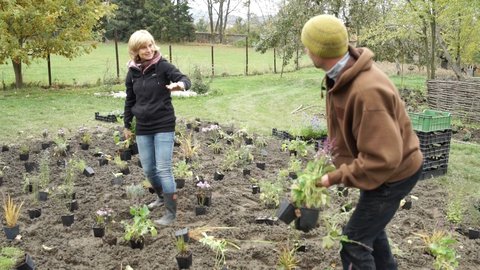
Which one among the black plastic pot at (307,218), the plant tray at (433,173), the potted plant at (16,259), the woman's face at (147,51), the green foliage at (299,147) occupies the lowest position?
the plant tray at (433,173)

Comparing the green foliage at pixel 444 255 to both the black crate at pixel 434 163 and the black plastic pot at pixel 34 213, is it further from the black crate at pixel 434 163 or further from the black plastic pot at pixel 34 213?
the black plastic pot at pixel 34 213

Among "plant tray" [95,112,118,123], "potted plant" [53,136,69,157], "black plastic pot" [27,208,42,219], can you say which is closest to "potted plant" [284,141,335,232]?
"black plastic pot" [27,208,42,219]

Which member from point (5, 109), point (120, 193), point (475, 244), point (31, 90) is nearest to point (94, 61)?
point (31, 90)

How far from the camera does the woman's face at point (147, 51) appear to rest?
409 cm

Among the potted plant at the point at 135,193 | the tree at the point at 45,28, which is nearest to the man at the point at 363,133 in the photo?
the potted plant at the point at 135,193

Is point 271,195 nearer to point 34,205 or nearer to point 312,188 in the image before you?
point 312,188

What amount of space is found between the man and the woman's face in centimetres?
192

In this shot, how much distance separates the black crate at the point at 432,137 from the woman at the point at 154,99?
3420mm

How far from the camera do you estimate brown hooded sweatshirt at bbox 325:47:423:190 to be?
2.29m

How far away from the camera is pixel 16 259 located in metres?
3.38

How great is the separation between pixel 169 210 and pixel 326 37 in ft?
8.44

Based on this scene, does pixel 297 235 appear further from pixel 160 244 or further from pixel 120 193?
pixel 120 193

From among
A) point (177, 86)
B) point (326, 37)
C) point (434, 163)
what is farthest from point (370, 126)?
point (434, 163)

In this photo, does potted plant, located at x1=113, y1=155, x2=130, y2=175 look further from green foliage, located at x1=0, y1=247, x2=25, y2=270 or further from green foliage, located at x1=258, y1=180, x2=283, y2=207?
→ green foliage, located at x1=0, y1=247, x2=25, y2=270
